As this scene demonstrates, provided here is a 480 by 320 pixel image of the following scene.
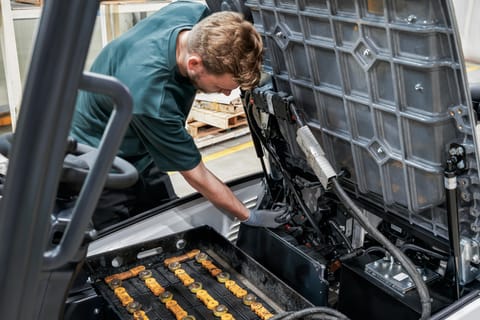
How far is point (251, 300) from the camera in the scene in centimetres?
172

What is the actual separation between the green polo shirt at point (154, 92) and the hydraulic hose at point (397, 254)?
0.61m

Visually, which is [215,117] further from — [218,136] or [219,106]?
[218,136]

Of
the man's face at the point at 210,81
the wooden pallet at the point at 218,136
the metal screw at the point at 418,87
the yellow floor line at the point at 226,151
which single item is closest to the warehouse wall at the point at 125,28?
the wooden pallet at the point at 218,136

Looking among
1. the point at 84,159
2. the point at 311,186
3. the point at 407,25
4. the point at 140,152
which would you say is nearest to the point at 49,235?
the point at 84,159

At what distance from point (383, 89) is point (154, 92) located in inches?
31.9

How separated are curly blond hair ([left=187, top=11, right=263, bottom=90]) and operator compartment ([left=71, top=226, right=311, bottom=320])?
0.59m

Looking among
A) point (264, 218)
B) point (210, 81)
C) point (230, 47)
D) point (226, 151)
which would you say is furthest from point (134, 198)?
point (226, 151)

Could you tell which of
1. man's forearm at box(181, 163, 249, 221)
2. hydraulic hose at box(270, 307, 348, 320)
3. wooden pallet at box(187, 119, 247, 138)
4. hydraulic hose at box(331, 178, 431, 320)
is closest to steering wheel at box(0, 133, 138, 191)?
hydraulic hose at box(270, 307, 348, 320)

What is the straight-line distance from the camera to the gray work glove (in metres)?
2.10

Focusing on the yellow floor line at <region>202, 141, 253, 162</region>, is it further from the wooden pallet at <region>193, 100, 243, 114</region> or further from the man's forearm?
the man's forearm

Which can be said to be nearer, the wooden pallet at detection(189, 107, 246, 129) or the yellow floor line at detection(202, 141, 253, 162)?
the wooden pallet at detection(189, 107, 246, 129)

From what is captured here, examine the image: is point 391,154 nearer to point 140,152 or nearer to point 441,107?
point 441,107

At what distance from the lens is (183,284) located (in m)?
1.83

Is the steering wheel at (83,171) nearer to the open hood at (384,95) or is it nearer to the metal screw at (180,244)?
the open hood at (384,95)
